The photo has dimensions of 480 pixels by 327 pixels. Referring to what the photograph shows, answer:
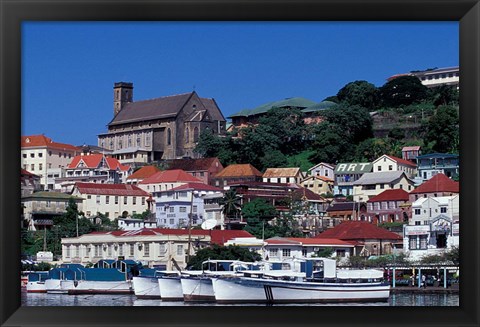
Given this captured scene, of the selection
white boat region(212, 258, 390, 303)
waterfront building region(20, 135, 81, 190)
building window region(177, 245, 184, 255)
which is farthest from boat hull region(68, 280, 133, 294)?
white boat region(212, 258, 390, 303)

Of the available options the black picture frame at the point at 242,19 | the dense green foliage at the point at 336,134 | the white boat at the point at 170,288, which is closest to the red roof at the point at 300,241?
the dense green foliage at the point at 336,134

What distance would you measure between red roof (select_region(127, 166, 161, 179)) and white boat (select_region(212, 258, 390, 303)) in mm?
A: 6911

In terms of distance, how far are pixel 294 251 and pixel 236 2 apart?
30.8 feet

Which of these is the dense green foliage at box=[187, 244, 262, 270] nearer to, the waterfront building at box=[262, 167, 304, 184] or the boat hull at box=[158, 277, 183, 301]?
the boat hull at box=[158, 277, 183, 301]

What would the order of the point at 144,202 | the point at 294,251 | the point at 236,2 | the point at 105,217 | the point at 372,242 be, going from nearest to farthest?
the point at 236,2 → the point at 294,251 → the point at 372,242 → the point at 105,217 → the point at 144,202

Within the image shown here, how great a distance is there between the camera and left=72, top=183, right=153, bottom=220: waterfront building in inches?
560

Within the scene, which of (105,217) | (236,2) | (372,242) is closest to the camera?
(236,2)

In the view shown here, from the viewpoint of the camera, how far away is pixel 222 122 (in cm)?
1415

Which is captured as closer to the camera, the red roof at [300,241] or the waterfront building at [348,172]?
the red roof at [300,241]

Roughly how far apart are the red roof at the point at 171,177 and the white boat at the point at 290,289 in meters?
5.22

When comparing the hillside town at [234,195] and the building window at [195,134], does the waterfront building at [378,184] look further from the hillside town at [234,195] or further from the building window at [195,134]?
the building window at [195,134]

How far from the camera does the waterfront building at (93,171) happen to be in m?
14.8

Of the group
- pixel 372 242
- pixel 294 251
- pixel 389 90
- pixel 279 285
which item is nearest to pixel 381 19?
pixel 279 285

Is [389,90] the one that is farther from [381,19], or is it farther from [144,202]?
[381,19]
